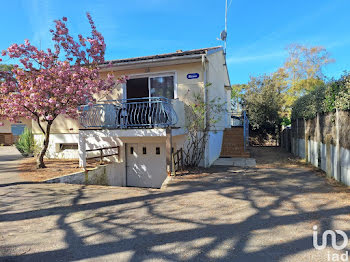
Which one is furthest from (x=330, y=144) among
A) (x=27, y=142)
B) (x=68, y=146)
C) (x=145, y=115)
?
(x=27, y=142)

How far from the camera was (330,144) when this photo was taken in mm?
6180

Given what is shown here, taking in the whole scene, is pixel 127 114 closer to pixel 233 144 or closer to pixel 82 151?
pixel 82 151

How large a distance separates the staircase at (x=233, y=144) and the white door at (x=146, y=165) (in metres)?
3.69

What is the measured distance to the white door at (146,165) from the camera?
9.16 m

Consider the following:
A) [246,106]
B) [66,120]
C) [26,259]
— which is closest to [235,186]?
[26,259]

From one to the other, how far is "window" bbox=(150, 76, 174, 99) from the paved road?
4.32 meters

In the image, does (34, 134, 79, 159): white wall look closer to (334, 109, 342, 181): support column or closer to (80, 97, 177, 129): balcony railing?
(80, 97, 177, 129): balcony railing

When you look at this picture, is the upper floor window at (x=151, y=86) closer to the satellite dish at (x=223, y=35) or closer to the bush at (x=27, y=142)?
the satellite dish at (x=223, y=35)

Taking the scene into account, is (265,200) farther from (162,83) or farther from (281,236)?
(162,83)

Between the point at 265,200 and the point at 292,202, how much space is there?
0.51 m

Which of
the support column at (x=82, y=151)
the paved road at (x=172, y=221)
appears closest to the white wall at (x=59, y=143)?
the support column at (x=82, y=151)

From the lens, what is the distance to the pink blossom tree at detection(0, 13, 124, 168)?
261 inches

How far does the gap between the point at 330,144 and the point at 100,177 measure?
7.66m

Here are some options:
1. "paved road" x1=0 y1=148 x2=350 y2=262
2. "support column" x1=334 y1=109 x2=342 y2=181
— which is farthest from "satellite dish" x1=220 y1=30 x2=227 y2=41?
"paved road" x1=0 y1=148 x2=350 y2=262
